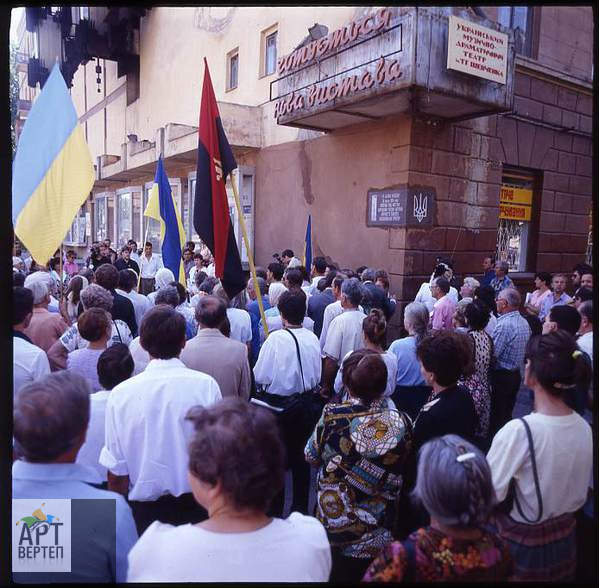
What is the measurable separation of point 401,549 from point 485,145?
9.58 metres

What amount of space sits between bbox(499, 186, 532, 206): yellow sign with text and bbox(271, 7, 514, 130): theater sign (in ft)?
7.88

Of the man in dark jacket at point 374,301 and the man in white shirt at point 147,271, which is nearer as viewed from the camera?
the man in dark jacket at point 374,301

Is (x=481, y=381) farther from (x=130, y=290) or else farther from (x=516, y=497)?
(x=130, y=290)

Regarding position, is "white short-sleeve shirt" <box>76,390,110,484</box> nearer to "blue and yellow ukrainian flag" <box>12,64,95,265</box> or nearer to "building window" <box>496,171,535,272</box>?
"blue and yellow ukrainian flag" <box>12,64,95,265</box>

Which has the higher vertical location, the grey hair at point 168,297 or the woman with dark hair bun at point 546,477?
the grey hair at point 168,297

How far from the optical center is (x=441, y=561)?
1441 millimetres

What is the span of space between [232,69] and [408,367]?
1193 cm

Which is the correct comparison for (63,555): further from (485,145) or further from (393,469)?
(485,145)

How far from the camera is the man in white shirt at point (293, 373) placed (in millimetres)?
3498

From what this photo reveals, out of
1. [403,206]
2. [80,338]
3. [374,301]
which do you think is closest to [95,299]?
[80,338]

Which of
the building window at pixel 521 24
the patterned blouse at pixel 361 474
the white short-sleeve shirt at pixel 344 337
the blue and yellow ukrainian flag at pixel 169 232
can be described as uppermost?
Answer: the building window at pixel 521 24

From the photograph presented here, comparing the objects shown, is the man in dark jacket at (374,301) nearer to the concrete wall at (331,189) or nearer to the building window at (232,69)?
the concrete wall at (331,189)

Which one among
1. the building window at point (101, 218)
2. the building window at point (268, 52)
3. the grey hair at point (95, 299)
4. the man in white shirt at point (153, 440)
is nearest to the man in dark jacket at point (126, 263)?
the building window at point (268, 52)

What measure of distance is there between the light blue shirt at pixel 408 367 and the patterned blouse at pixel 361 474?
1.49m
